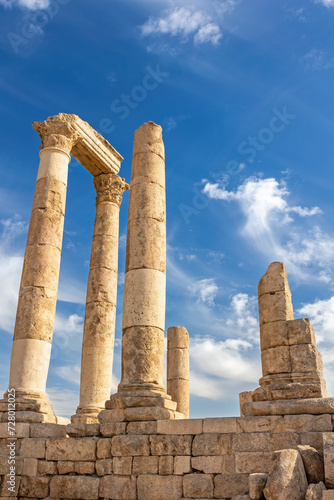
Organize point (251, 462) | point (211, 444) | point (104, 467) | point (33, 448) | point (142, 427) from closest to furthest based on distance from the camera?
1. point (251, 462)
2. point (211, 444)
3. point (104, 467)
4. point (142, 427)
5. point (33, 448)

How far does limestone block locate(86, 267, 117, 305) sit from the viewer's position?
1867 centimetres

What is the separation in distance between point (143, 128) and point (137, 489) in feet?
34.9

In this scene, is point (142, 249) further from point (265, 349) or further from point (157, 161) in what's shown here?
point (265, 349)

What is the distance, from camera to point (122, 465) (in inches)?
432

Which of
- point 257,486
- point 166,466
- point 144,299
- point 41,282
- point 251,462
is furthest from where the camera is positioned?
point 41,282

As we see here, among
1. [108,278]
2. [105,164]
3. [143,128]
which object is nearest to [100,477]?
[108,278]

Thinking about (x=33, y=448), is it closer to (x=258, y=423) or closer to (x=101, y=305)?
(x=258, y=423)

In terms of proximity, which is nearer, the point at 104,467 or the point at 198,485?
the point at 198,485

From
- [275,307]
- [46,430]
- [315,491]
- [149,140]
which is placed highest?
[149,140]

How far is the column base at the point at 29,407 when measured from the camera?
13.0 metres

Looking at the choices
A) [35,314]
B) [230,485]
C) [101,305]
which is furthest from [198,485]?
[101,305]

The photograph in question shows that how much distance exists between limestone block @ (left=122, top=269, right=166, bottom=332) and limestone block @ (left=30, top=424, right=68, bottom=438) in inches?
132

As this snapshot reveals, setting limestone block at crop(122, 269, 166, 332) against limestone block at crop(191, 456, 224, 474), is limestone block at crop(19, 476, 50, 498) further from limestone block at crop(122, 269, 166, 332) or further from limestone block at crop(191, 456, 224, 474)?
limestone block at crop(122, 269, 166, 332)

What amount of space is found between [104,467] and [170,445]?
184 cm
